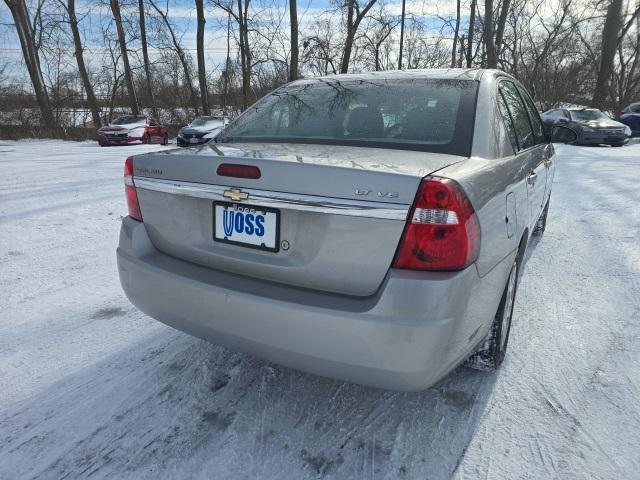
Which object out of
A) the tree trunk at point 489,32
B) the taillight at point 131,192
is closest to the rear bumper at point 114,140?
the tree trunk at point 489,32

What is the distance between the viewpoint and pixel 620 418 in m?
1.97

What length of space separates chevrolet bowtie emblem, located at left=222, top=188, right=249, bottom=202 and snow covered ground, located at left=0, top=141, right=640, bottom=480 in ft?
3.16

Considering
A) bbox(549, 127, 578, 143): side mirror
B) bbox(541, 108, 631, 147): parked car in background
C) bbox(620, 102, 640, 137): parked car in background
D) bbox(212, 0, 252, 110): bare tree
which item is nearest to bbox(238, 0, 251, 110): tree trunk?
bbox(212, 0, 252, 110): bare tree

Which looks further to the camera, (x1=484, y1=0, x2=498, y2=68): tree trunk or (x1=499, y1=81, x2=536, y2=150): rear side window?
(x1=484, y1=0, x2=498, y2=68): tree trunk

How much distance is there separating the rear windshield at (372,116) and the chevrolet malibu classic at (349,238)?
0.01m

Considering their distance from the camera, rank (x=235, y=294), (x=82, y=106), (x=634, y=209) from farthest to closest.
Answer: (x=82, y=106)
(x=634, y=209)
(x=235, y=294)

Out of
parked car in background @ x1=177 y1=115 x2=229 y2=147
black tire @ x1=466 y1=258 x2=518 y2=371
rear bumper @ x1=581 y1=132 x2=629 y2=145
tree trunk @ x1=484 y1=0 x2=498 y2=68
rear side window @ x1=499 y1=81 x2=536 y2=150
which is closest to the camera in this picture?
black tire @ x1=466 y1=258 x2=518 y2=371

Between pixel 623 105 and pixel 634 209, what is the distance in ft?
87.1

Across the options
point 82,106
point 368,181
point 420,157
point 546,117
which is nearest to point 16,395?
point 368,181

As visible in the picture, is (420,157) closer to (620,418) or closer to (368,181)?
(368,181)

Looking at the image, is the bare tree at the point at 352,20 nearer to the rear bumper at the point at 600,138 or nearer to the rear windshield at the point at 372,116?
the rear bumper at the point at 600,138

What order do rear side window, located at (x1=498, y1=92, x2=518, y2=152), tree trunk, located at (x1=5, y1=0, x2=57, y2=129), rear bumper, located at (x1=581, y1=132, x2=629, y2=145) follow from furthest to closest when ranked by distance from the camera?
tree trunk, located at (x1=5, y1=0, x2=57, y2=129) → rear bumper, located at (x1=581, y1=132, x2=629, y2=145) → rear side window, located at (x1=498, y1=92, x2=518, y2=152)

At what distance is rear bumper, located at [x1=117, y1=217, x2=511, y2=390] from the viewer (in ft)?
4.95

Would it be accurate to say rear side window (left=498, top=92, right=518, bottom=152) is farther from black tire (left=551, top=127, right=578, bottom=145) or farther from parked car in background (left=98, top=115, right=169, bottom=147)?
parked car in background (left=98, top=115, right=169, bottom=147)
